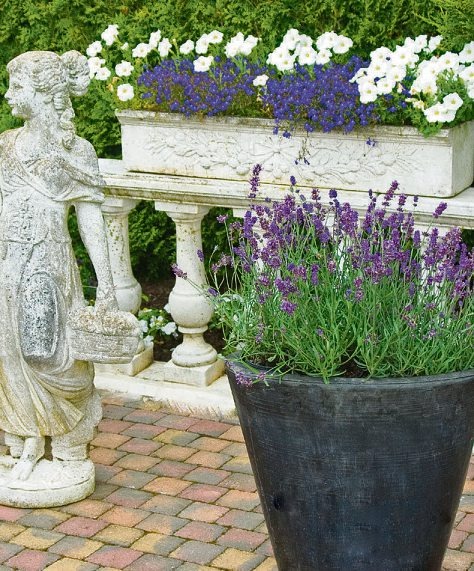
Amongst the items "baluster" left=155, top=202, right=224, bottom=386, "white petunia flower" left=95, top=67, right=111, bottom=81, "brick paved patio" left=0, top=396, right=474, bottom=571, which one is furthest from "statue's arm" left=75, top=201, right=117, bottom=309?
"white petunia flower" left=95, top=67, right=111, bottom=81

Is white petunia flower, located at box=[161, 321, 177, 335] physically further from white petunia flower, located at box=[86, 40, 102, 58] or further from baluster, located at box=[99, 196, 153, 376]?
white petunia flower, located at box=[86, 40, 102, 58]

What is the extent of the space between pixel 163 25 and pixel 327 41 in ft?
3.88

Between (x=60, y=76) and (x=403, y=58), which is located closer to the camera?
(x=60, y=76)

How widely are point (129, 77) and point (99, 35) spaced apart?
86cm

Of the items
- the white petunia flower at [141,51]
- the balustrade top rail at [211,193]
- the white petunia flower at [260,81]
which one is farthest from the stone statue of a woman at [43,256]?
the white petunia flower at [141,51]

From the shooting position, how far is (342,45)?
625 cm

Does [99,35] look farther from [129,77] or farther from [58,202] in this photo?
[58,202]

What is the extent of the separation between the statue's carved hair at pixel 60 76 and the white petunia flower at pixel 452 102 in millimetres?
1534

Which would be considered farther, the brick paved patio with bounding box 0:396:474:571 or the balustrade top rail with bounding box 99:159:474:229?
the balustrade top rail with bounding box 99:159:474:229

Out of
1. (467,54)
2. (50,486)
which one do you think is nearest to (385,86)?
(467,54)

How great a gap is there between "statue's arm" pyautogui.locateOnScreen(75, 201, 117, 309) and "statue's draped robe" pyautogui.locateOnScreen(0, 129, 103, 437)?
55 mm

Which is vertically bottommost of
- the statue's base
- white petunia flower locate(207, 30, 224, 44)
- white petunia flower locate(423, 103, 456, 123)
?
the statue's base

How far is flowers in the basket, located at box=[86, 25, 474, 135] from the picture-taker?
18.7 feet

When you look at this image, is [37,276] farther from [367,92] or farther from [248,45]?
[248,45]
